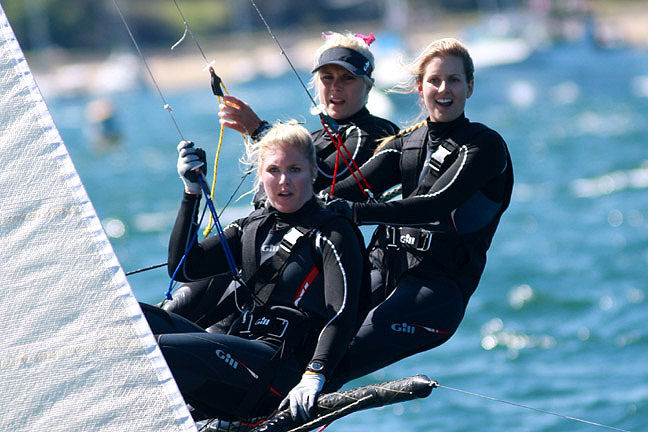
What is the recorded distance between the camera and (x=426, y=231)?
4.31 m

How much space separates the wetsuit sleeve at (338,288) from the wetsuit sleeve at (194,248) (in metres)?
0.47

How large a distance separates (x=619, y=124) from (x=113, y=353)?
102 feet

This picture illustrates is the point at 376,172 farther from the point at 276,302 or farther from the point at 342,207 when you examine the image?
the point at 276,302

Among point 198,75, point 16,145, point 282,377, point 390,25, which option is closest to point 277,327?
point 282,377

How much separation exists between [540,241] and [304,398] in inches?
606

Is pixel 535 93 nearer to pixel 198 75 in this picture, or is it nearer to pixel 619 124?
pixel 619 124

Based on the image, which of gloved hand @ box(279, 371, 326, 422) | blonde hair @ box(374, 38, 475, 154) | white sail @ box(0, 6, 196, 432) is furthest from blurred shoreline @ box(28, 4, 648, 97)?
white sail @ box(0, 6, 196, 432)

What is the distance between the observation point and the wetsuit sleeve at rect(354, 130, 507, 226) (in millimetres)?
4070

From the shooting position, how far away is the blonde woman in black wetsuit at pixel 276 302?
3.67 meters

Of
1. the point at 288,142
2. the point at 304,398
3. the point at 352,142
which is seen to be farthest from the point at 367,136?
the point at 304,398

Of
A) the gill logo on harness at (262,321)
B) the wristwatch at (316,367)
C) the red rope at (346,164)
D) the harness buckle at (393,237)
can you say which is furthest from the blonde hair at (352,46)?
the wristwatch at (316,367)

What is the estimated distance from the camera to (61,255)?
3.12 metres

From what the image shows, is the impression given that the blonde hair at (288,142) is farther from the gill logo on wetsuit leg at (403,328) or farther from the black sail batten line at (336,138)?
the gill logo on wetsuit leg at (403,328)

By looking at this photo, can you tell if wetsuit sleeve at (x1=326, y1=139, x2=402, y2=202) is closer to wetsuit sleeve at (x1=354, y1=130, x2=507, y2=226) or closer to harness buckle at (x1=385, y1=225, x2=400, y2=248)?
harness buckle at (x1=385, y1=225, x2=400, y2=248)
